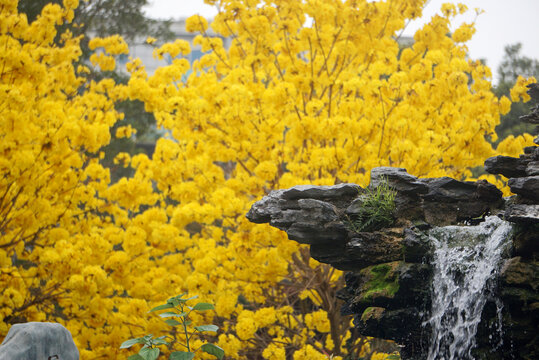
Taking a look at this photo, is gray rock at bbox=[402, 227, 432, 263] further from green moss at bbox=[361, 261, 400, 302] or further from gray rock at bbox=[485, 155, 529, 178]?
gray rock at bbox=[485, 155, 529, 178]

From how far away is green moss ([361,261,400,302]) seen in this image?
5.32 metres

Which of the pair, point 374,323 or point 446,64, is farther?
point 446,64

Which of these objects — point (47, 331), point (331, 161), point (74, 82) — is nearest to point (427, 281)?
point (331, 161)

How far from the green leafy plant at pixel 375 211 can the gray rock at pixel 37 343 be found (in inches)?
119

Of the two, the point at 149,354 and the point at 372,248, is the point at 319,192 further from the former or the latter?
the point at 149,354

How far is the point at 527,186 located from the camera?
195 inches

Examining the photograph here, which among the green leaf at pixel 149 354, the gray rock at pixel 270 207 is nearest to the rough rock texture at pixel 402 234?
the gray rock at pixel 270 207

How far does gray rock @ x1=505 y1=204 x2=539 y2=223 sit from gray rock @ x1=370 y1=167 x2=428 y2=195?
1.09 m

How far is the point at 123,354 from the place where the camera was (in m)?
7.84

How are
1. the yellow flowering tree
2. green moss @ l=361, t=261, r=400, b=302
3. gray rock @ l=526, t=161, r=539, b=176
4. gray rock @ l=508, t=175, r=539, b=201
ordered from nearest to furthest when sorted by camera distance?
gray rock @ l=508, t=175, r=539, b=201
gray rock @ l=526, t=161, r=539, b=176
green moss @ l=361, t=261, r=400, b=302
the yellow flowering tree

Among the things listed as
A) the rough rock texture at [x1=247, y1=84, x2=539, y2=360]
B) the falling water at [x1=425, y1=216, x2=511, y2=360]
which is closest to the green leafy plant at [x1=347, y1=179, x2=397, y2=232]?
the rough rock texture at [x1=247, y1=84, x2=539, y2=360]

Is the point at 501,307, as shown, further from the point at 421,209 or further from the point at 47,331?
the point at 47,331

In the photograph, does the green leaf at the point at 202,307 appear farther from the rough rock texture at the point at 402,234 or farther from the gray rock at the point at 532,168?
the gray rock at the point at 532,168

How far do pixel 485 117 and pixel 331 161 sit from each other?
2.19 metres
